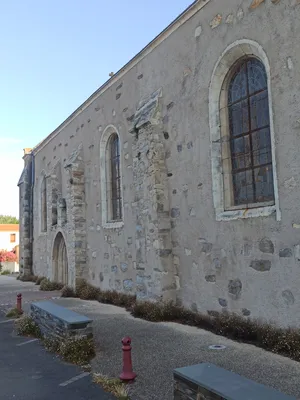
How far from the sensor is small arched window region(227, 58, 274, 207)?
6.85 meters

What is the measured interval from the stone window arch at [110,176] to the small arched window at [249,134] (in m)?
5.10

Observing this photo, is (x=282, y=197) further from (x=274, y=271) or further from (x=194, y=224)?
(x=194, y=224)

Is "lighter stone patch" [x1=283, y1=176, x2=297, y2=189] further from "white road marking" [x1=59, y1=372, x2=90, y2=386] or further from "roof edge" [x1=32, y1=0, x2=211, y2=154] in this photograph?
"roof edge" [x1=32, y1=0, x2=211, y2=154]

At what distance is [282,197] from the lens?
618 cm

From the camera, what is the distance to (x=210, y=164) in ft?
25.4

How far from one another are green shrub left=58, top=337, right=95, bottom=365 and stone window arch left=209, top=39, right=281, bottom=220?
3.17 metres

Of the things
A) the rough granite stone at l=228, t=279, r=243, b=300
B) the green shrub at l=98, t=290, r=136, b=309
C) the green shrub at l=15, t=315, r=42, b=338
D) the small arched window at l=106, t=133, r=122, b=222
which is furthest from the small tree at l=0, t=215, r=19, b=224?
the rough granite stone at l=228, t=279, r=243, b=300

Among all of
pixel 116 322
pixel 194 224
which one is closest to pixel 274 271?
pixel 194 224

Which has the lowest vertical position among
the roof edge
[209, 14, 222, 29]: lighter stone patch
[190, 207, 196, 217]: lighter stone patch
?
[190, 207, 196, 217]: lighter stone patch

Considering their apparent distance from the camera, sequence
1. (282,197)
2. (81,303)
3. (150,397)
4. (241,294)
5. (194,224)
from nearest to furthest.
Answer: (150,397) < (282,197) < (241,294) < (194,224) < (81,303)

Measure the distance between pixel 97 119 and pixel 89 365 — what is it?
29.3ft

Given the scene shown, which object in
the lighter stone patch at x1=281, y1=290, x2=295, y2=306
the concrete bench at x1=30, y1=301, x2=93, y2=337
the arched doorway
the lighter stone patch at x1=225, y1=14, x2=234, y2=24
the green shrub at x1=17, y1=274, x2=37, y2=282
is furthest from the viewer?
the green shrub at x1=17, y1=274, x2=37, y2=282

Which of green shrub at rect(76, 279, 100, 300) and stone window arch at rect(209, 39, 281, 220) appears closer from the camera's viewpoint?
stone window arch at rect(209, 39, 281, 220)

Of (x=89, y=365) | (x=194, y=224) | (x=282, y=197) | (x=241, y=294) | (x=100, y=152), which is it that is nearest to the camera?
(x=89, y=365)
